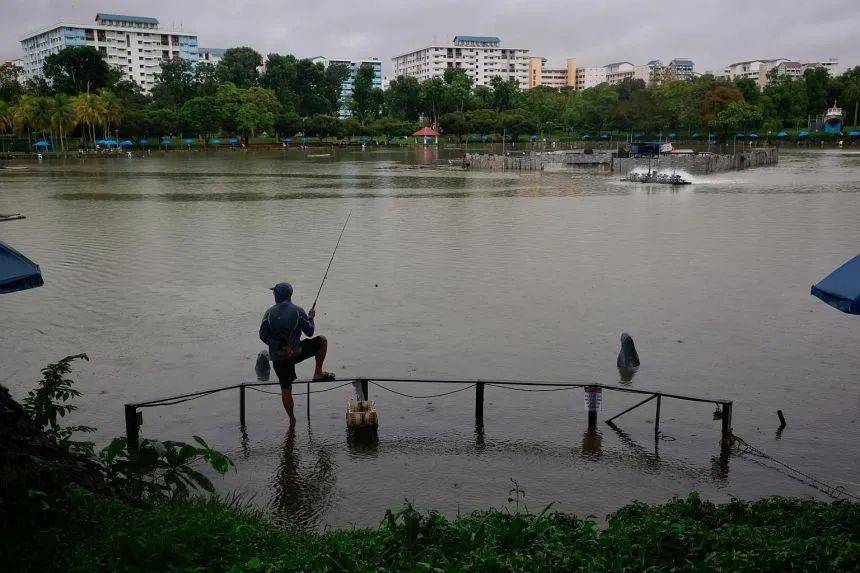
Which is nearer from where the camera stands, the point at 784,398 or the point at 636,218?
the point at 784,398

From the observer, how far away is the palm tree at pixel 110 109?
7800 cm

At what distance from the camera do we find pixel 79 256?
18766mm

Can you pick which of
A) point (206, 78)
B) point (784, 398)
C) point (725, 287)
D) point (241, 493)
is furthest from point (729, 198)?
point (206, 78)

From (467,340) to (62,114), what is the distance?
242 ft

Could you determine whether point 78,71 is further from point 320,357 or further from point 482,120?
point 320,357

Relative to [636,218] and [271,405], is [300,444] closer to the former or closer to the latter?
[271,405]

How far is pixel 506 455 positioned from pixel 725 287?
30.3ft

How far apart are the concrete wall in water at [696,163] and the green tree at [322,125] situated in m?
47.5

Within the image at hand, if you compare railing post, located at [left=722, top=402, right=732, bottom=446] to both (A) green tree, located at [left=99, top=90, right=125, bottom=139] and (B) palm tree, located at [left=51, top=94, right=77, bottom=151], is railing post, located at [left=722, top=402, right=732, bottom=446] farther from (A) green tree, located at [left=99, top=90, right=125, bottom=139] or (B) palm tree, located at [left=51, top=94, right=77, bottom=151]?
(A) green tree, located at [left=99, top=90, right=125, bottom=139]

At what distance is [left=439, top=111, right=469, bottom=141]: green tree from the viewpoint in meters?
91.6

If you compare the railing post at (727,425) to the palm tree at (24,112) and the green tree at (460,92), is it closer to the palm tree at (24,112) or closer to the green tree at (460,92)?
the palm tree at (24,112)

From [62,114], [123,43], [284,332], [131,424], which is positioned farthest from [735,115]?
[123,43]

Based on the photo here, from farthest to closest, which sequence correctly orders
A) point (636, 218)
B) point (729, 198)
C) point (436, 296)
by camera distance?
point (729, 198)
point (636, 218)
point (436, 296)

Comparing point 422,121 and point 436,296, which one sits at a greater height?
point 422,121
